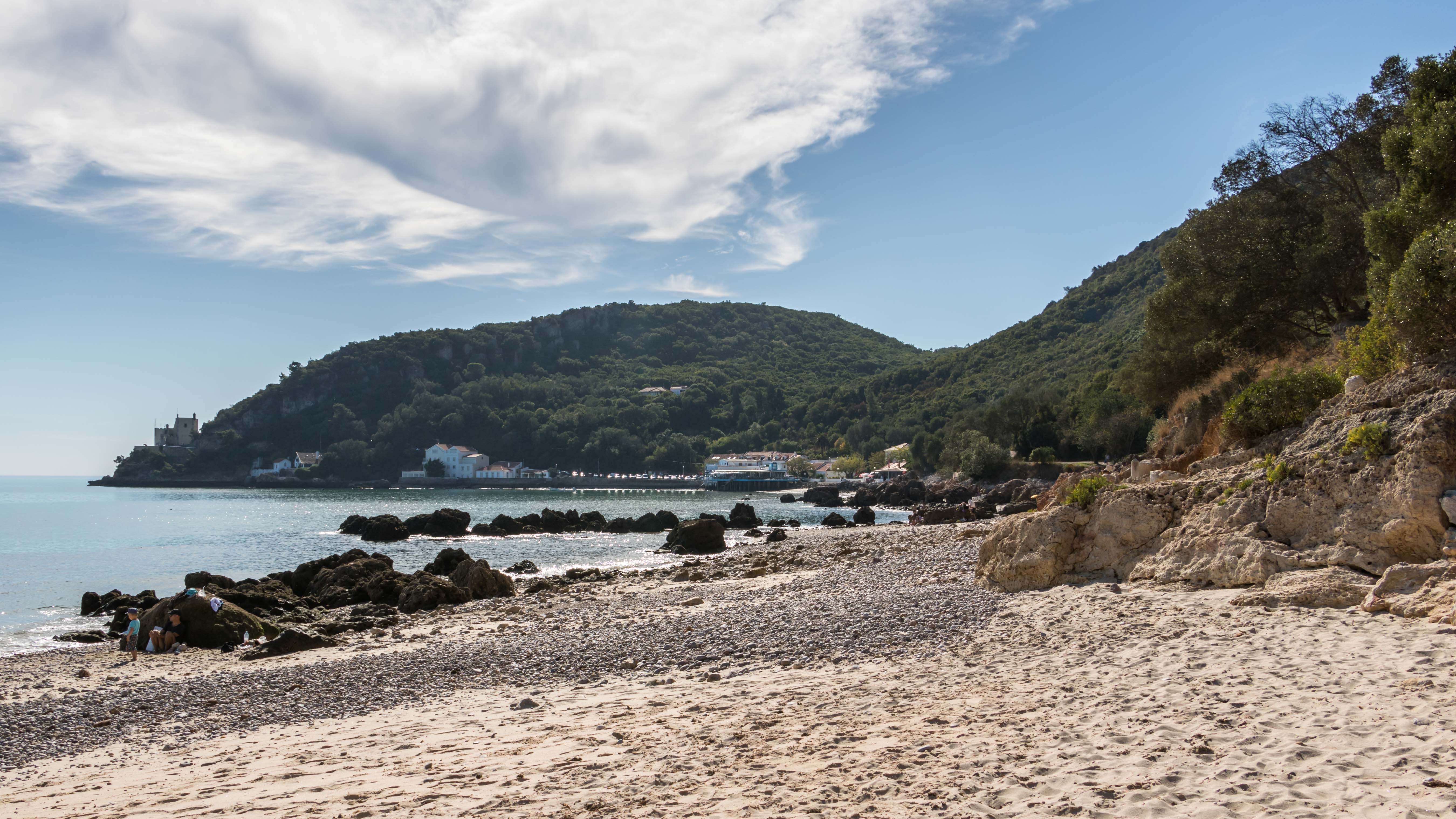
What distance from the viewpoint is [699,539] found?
3631 centimetres

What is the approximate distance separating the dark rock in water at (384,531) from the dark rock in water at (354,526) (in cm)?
158

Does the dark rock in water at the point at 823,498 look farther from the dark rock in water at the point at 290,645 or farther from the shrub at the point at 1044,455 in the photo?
the dark rock in water at the point at 290,645

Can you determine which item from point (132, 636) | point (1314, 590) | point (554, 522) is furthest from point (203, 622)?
point (554, 522)

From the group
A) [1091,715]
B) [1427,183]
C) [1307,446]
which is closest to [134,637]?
[1091,715]

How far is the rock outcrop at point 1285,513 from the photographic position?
945cm

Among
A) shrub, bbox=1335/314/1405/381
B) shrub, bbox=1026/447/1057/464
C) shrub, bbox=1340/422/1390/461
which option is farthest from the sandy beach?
shrub, bbox=1026/447/1057/464

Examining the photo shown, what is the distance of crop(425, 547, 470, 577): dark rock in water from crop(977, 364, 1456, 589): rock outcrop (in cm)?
2005

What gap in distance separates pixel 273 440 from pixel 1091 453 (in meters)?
160

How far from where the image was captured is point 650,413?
16625cm

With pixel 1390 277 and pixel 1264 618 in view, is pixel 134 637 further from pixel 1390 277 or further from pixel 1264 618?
pixel 1390 277

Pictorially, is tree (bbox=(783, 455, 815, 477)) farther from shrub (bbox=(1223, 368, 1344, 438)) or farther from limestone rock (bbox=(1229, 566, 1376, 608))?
limestone rock (bbox=(1229, 566, 1376, 608))

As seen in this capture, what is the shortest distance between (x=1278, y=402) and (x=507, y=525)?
46.4m

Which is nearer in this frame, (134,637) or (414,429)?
(134,637)

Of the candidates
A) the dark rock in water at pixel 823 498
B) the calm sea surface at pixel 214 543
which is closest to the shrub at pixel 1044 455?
the calm sea surface at pixel 214 543
